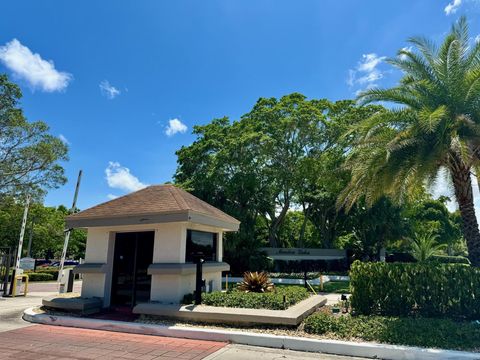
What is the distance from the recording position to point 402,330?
291 inches

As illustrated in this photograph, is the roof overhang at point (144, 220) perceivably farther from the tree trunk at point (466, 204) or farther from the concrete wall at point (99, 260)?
the tree trunk at point (466, 204)

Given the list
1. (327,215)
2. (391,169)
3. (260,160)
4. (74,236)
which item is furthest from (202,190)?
(74,236)

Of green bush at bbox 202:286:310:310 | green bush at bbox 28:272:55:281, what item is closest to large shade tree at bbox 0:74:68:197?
green bush at bbox 28:272:55:281

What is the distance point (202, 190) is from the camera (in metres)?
26.3

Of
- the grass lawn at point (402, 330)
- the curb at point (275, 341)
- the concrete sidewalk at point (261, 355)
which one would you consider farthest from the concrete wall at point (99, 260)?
the grass lawn at point (402, 330)

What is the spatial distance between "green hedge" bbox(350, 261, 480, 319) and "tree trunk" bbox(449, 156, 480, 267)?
1.50 m

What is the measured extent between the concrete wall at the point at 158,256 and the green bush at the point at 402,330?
14.4 ft

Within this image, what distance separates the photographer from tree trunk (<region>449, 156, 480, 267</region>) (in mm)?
9789

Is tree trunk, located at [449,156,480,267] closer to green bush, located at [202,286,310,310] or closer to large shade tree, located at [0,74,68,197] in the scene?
green bush, located at [202,286,310,310]

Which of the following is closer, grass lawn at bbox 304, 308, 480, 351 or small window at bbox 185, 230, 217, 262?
grass lawn at bbox 304, 308, 480, 351

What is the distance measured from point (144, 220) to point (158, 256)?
127 centimetres

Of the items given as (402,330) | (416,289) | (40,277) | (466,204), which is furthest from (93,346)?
(40,277)

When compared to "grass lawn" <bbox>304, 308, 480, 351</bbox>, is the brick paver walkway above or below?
below

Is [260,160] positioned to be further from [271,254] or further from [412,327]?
[412,327]
